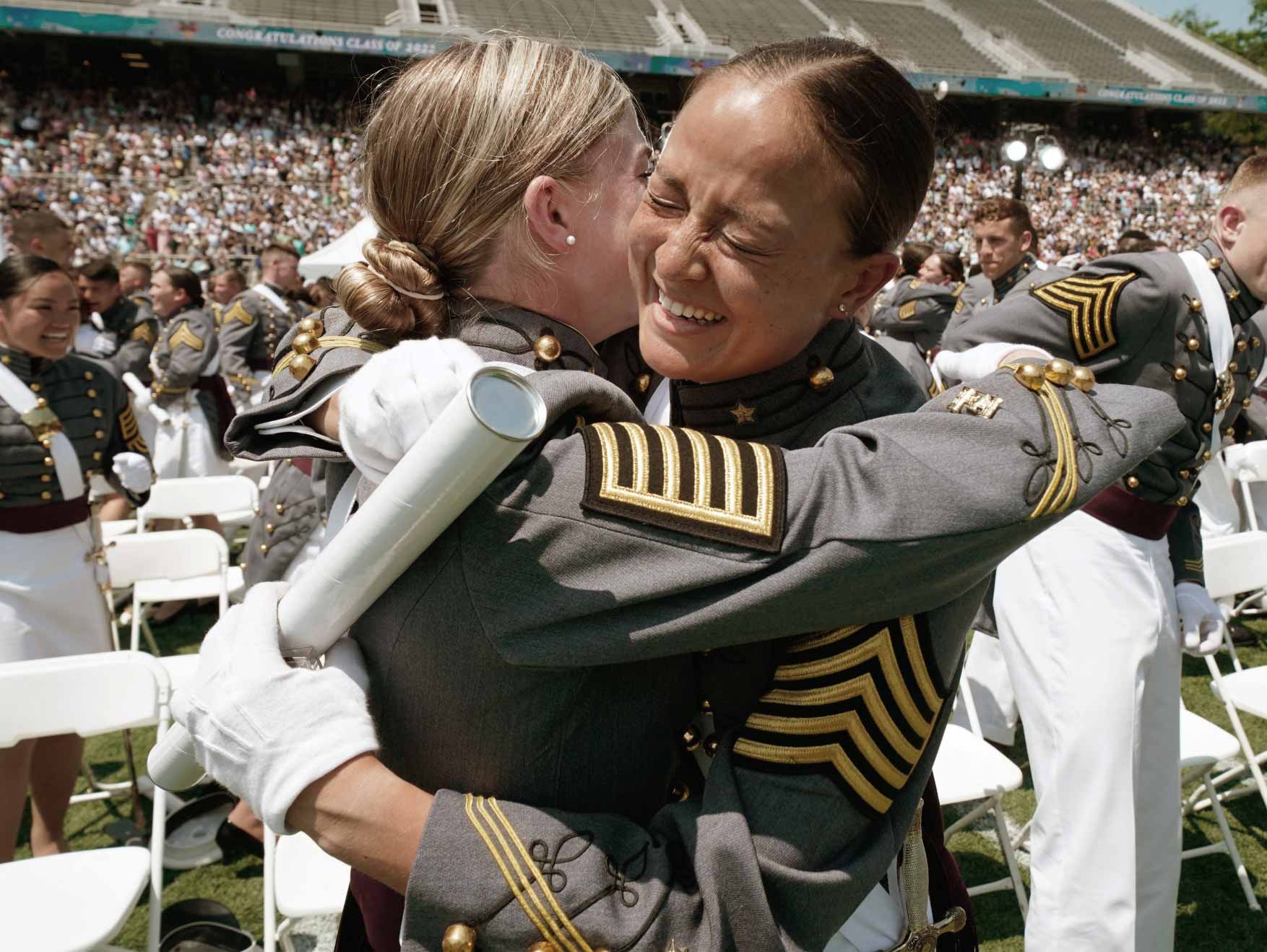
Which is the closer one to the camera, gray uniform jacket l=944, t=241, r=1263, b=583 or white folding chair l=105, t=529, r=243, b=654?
gray uniform jacket l=944, t=241, r=1263, b=583

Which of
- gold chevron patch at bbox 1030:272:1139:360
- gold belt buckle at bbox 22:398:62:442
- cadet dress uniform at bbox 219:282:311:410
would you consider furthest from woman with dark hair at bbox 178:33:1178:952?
cadet dress uniform at bbox 219:282:311:410

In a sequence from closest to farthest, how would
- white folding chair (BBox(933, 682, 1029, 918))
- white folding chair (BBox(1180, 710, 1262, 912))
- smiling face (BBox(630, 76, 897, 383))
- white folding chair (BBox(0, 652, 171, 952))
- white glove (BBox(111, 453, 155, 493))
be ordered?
1. smiling face (BBox(630, 76, 897, 383))
2. white folding chair (BBox(0, 652, 171, 952))
3. white folding chair (BBox(933, 682, 1029, 918))
4. white folding chair (BBox(1180, 710, 1262, 912))
5. white glove (BBox(111, 453, 155, 493))

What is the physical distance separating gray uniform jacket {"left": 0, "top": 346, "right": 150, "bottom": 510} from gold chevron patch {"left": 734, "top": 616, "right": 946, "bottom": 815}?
4036mm

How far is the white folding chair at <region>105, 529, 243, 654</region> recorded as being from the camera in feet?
16.2

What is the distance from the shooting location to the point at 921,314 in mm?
6863

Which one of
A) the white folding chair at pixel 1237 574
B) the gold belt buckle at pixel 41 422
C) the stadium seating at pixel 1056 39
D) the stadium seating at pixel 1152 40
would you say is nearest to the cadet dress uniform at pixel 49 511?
the gold belt buckle at pixel 41 422

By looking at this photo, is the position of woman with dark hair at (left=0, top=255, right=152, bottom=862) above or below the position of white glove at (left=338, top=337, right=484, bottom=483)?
below

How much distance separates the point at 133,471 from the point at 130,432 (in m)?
0.22

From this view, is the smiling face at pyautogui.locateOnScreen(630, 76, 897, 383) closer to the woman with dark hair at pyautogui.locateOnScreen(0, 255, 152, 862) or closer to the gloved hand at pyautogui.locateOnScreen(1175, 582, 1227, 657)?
the gloved hand at pyautogui.locateOnScreen(1175, 582, 1227, 657)

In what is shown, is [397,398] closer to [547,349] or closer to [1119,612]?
[547,349]

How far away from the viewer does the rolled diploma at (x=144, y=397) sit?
7.65m

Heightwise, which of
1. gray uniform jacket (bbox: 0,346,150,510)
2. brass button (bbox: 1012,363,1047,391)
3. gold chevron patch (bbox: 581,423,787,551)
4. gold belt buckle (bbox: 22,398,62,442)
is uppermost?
brass button (bbox: 1012,363,1047,391)

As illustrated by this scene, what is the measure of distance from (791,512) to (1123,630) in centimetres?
234

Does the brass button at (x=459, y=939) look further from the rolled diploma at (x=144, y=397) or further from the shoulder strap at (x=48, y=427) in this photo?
the rolled diploma at (x=144, y=397)
